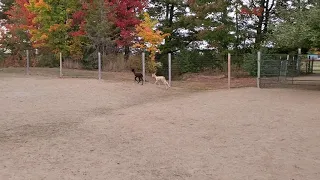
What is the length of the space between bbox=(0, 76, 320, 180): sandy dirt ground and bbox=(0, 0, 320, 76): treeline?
11.0m

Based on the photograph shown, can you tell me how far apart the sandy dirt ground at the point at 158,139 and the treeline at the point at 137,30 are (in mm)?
11040

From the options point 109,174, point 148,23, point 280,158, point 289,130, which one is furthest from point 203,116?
point 148,23

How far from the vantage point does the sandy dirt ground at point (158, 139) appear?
487cm

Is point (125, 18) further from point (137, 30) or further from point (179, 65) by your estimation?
point (179, 65)

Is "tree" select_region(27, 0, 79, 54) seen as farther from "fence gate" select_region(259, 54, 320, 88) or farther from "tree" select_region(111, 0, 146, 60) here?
"fence gate" select_region(259, 54, 320, 88)

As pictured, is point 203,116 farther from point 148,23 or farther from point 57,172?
point 148,23

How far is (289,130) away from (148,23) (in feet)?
52.8

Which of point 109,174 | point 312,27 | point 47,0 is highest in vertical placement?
point 47,0

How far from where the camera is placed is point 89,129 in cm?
736

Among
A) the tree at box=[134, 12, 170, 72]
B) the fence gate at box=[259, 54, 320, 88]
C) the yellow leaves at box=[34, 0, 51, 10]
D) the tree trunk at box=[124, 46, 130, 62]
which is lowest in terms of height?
the fence gate at box=[259, 54, 320, 88]

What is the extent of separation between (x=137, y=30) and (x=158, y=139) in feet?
53.9

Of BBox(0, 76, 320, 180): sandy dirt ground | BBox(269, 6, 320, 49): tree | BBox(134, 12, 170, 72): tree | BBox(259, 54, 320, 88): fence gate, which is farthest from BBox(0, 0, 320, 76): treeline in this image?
BBox(0, 76, 320, 180): sandy dirt ground

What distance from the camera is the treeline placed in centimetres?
2211

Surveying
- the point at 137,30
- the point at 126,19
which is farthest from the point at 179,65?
the point at 126,19
